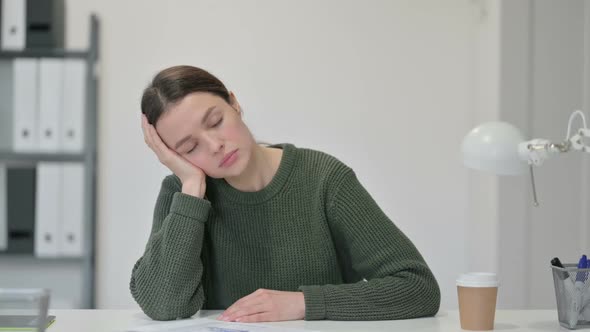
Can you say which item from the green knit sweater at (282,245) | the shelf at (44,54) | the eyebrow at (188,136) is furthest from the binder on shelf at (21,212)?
the eyebrow at (188,136)

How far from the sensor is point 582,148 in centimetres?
151

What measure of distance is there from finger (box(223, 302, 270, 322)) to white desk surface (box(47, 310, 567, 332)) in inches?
1.9

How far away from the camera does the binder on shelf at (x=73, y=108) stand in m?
3.36

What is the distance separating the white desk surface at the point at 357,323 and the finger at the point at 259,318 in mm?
28

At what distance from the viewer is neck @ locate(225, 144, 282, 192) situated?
1.85 meters

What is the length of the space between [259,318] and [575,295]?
576 millimetres

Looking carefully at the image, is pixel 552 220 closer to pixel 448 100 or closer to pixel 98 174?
pixel 448 100

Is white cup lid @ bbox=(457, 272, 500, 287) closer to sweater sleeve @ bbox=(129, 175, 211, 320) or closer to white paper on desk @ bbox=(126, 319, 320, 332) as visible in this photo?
white paper on desk @ bbox=(126, 319, 320, 332)

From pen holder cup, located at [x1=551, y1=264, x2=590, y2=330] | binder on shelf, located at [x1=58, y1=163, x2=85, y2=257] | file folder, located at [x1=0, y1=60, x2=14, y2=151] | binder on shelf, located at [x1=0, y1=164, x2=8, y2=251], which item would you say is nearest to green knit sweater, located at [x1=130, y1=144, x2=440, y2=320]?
pen holder cup, located at [x1=551, y1=264, x2=590, y2=330]

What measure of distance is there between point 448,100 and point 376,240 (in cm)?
184

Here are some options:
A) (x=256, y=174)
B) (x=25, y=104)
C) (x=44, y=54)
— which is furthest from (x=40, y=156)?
(x=256, y=174)

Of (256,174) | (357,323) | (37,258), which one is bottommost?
(37,258)

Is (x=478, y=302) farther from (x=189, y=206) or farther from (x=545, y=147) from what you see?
(x=189, y=206)

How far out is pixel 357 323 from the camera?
1.59 metres
